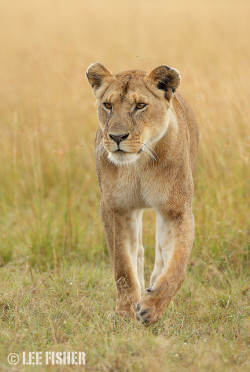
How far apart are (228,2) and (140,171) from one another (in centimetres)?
1932

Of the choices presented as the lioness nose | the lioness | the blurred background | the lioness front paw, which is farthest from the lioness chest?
the blurred background

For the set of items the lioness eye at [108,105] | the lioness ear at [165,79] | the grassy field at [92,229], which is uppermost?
the lioness ear at [165,79]

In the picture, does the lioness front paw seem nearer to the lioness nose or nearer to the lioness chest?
the lioness chest

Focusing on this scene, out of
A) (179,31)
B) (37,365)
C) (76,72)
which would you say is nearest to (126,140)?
(37,365)

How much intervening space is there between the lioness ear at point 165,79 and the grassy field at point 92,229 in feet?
3.03

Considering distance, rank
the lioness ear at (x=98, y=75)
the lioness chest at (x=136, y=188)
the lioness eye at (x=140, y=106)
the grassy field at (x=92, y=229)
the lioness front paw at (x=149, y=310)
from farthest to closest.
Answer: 1. the lioness ear at (x=98, y=75)
2. the lioness chest at (x=136, y=188)
3. the lioness eye at (x=140, y=106)
4. the lioness front paw at (x=149, y=310)
5. the grassy field at (x=92, y=229)

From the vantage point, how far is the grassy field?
3.81 m

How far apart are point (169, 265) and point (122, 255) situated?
49 centimetres

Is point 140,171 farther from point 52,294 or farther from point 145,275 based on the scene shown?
point 145,275

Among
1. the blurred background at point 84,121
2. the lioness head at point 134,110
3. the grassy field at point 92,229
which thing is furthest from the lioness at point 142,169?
the blurred background at point 84,121

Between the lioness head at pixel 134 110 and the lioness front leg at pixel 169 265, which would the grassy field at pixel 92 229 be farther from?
the lioness head at pixel 134 110

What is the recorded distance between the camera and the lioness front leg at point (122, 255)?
4617 mm

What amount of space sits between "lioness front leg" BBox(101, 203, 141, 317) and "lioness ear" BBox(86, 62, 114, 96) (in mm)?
843

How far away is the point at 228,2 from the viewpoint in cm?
2262
